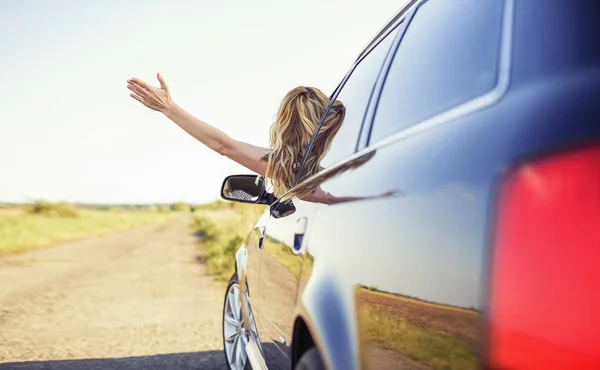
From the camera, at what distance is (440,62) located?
5.51ft

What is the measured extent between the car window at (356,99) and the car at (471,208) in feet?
0.73

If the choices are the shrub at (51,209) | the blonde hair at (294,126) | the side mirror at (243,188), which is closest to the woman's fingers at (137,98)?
the side mirror at (243,188)

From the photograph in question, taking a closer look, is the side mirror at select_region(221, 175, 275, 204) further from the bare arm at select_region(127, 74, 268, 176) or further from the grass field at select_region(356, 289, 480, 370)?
the grass field at select_region(356, 289, 480, 370)

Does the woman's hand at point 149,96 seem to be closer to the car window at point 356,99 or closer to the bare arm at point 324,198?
the car window at point 356,99

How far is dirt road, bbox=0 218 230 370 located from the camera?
18.3 ft

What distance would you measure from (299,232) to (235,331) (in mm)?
2412

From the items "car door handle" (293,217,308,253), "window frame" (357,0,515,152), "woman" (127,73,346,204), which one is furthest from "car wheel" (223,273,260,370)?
"window frame" (357,0,515,152)

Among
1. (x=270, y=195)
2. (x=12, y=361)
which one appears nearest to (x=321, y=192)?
(x=270, y=195)

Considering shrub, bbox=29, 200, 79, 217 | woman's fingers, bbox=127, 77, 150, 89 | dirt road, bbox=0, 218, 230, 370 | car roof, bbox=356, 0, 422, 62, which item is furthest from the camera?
shrub, bbox=29, 200, 79, 217

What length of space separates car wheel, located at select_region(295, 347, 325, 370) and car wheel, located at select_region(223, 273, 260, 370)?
1.92 meters

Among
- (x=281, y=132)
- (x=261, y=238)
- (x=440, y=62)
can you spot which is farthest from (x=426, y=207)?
(x=261, y=238)

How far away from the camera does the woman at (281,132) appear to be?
2.94 m

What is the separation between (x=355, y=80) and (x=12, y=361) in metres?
4.05

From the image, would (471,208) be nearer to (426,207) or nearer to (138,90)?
(426,207)
